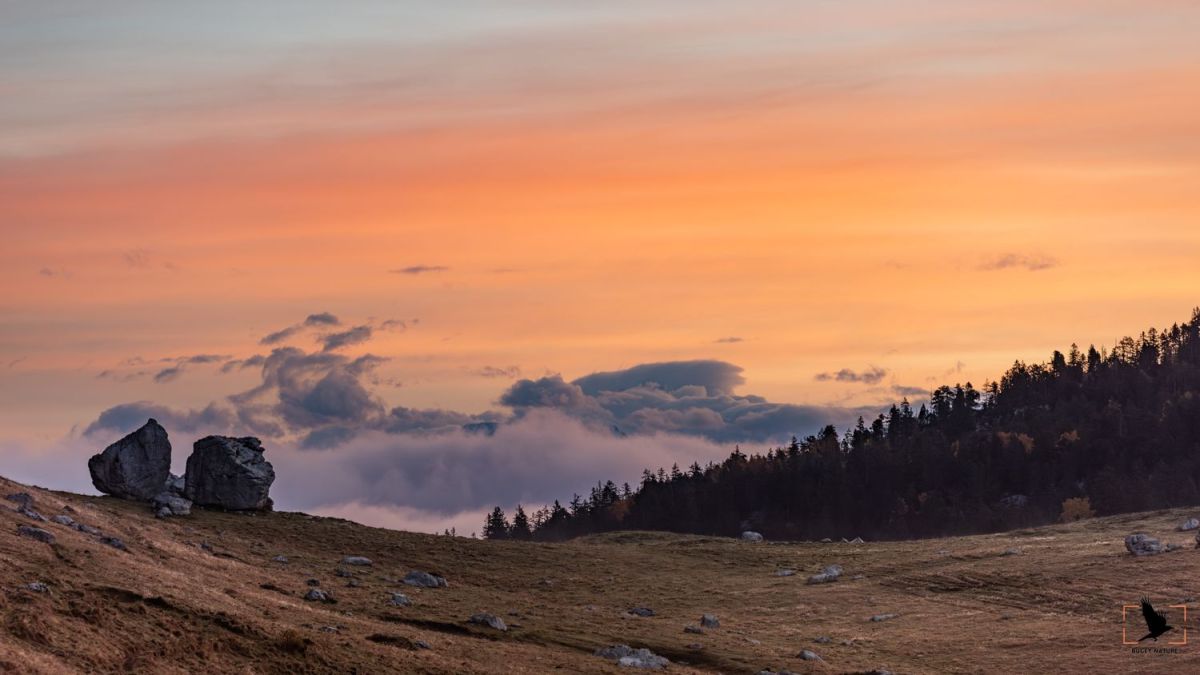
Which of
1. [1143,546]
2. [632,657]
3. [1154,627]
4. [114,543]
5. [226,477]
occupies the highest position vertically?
[226,477]

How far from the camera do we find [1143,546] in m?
112

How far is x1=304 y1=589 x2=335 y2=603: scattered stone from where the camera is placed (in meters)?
90.2

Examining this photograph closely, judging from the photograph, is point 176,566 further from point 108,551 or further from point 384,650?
point 384,650

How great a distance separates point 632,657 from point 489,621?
426 inches

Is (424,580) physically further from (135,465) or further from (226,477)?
(135,465)

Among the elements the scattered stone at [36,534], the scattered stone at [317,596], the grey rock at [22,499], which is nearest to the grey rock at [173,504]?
the grey rock at [22,499]

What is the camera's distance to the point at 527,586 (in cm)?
11100

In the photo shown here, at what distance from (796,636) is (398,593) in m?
27.2

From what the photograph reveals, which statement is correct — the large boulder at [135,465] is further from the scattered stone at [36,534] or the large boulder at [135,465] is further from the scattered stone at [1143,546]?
the scattered stone at [1143,546]

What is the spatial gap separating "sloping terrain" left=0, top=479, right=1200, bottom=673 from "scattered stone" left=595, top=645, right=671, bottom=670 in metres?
0.95

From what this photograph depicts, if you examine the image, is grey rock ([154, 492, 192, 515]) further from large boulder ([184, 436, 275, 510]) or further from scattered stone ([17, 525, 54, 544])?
scattered stone ([17, 525, 54, 544])

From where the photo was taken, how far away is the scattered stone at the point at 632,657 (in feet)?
265

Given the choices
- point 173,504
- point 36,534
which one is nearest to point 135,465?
point 173,504

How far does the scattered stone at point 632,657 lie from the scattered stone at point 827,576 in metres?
37.2
